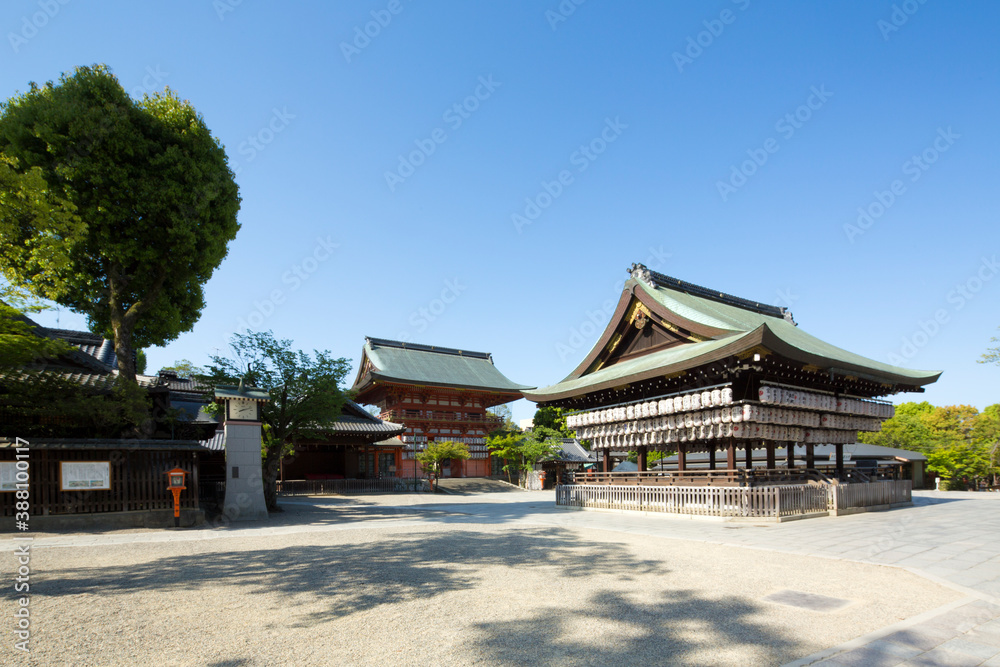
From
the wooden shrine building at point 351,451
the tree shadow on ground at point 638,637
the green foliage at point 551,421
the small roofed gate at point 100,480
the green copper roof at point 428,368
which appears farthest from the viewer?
the green foliage at point 551,421

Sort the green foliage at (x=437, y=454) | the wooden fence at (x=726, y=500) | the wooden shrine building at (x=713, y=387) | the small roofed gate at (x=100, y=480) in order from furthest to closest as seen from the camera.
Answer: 1. the green foliage at (x=437, y=454)
2. the wooden shrine building at (x=713, y=387)
3. the wooden fence at (x=726, y=500)
4. the small roofed gate at (x=100, y=480)

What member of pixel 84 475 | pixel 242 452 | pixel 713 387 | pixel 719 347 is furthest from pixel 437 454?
pixel 719 347

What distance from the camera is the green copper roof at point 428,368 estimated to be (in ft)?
137

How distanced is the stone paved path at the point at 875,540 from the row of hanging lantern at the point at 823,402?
3375mm

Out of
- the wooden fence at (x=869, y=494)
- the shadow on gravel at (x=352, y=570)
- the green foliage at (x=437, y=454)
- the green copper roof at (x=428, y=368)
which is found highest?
the green copper roof at (x=428, y=368)

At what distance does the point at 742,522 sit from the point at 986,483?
33.3 metres

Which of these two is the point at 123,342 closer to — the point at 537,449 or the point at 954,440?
the point at 537,449

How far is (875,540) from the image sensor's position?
1070 centimetres

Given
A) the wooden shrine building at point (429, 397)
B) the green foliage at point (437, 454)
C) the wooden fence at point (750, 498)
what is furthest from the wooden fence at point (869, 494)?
the wooden shrine building at point (429, 397)

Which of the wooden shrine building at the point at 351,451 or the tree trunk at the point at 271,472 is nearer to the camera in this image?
the tree trunk at the point at 271,472

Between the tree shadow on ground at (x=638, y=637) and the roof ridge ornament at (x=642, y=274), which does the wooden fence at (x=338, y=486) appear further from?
the tree shadow on ground at (x=638, y=637)

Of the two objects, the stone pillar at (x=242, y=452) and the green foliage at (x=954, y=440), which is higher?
the stone pillar at (x=242, y=452)

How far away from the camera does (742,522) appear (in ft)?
47.5

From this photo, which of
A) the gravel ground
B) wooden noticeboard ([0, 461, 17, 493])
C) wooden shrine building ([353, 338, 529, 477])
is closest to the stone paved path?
the gravel ground
